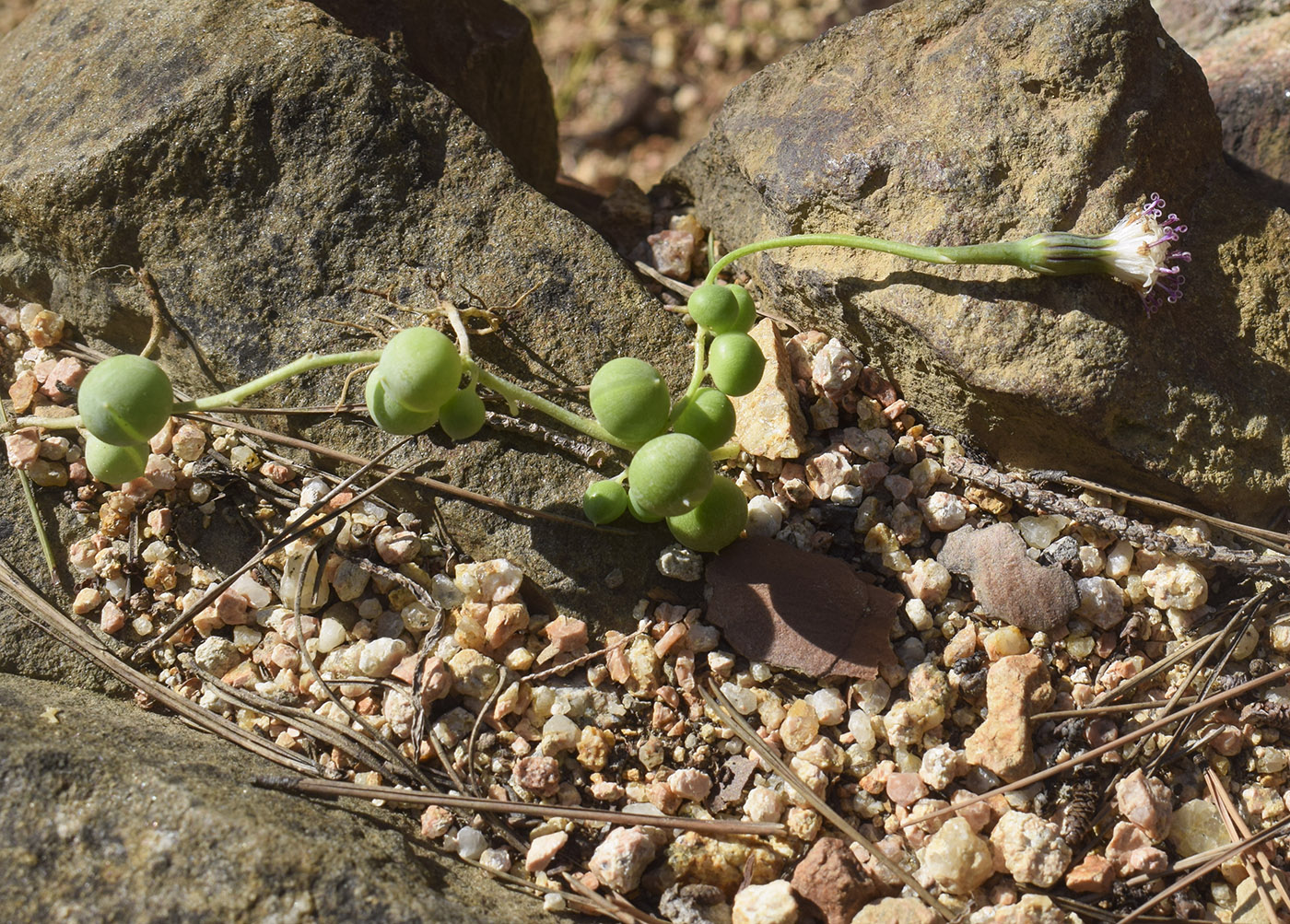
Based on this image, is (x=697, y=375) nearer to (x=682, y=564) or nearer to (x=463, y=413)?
(x=682, y=564)

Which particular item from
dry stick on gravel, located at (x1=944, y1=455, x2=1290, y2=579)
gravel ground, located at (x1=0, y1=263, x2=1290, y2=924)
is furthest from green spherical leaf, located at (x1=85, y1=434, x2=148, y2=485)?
dry stick on gravel, located at (x1=944, y1=455, x2=1290, y2=579)

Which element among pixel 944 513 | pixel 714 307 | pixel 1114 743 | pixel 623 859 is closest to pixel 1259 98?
pixel 944 513

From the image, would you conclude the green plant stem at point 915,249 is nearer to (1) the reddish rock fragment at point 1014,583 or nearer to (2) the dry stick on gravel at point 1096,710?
(1) the reddish rock fragment at point 1014,583

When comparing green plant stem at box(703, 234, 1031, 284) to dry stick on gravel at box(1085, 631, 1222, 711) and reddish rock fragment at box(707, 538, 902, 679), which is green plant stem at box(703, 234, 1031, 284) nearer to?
reddish rock fragment at box(707, 538, 902, 679)

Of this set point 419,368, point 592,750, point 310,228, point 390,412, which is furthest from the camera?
point 310,228

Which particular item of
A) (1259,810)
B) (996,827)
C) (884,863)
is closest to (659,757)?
(884,863)

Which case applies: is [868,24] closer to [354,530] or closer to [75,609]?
[354,530]
